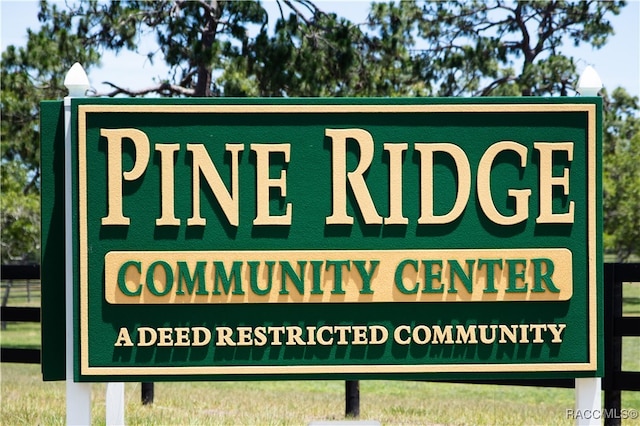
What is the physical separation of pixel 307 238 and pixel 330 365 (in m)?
0.86

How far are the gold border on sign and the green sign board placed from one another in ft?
0.04

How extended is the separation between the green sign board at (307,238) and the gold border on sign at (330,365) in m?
0.01

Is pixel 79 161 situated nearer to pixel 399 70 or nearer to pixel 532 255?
pixel 532 255

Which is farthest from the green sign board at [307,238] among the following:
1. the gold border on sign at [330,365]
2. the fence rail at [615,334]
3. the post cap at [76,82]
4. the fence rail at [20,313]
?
the fence rail at [20,313]

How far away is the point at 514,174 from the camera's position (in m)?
5.46

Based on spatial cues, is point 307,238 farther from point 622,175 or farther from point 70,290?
point 622,175

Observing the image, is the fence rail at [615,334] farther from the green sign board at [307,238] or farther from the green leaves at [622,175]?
the green leaves at [622,175]

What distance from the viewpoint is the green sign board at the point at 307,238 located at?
17.7ft

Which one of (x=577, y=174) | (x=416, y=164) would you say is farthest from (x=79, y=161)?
(x=577, y=174)

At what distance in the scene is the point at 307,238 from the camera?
5.41 metres

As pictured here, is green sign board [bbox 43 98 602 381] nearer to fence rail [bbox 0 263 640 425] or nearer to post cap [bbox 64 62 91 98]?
post cap [bbox 64 62 91 98]

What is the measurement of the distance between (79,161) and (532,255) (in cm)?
310

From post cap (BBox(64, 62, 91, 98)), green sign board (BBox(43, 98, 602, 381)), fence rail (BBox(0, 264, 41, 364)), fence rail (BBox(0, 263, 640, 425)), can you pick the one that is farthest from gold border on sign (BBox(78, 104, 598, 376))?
fence rail (BBox(0, 264, 41, 364))

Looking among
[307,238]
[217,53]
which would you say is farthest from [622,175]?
[307,238]
